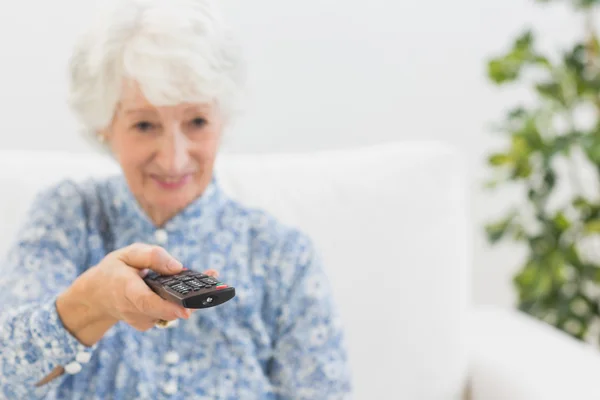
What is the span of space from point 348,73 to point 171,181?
920 mm

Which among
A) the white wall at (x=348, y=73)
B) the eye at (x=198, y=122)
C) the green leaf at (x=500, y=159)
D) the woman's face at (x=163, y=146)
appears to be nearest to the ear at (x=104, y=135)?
the woman's face at (x=163, y=146)

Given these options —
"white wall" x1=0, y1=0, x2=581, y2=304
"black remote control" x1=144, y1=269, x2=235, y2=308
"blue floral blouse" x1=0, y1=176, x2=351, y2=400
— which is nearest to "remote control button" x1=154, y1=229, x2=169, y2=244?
"blue floral blouse" x1=0, y1=176, x2=351, y2=400

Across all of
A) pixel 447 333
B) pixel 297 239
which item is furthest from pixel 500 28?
pixel 297 239

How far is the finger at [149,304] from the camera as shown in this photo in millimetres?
742

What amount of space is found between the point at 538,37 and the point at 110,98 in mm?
1422

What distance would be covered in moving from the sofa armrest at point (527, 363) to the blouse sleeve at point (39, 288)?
2.42 feet

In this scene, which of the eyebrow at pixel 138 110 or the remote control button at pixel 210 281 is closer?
the remote control button at pixel 210 281

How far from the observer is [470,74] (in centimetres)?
193

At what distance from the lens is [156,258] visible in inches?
30.7

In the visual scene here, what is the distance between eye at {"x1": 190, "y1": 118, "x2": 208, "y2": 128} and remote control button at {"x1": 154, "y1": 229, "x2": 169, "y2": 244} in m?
0.16

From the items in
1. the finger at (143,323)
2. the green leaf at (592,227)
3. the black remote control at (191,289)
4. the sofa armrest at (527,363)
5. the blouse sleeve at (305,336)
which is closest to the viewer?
the black remote control at (191,289)

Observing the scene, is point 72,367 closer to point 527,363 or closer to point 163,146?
point 163,146

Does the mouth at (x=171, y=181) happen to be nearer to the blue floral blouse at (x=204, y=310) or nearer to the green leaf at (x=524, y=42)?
the blue floral blouse at (x=204, y=310)

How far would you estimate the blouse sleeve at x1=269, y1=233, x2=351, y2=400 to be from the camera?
1014mm
